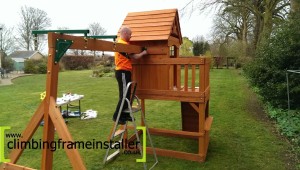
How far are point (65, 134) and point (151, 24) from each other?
299 centimetres

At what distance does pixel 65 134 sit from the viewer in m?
2.52

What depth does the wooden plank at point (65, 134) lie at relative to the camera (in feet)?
8.13

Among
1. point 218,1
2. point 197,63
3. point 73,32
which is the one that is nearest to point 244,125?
point 197,63

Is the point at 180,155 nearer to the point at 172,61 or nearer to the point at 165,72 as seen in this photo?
the point at 165,72

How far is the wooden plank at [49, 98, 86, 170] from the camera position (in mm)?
2477

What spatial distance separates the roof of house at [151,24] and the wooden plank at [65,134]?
2460 mm

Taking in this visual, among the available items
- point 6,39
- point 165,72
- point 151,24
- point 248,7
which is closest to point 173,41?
point 151,24

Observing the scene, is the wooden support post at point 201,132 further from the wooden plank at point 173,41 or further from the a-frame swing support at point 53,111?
the a-frame swing support at point 53,111

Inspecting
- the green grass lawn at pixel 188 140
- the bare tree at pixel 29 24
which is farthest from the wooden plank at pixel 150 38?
the bare tree at pixel 29 24

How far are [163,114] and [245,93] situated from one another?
5.39m

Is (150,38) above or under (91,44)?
above

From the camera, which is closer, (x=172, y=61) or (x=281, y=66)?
(x=172, y=61)

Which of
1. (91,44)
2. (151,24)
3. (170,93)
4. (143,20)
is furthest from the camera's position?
(143,20)

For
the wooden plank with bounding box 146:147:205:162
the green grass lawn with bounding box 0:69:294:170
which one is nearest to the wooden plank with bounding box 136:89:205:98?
the wooden plank with bounding box 146:147:205:162
